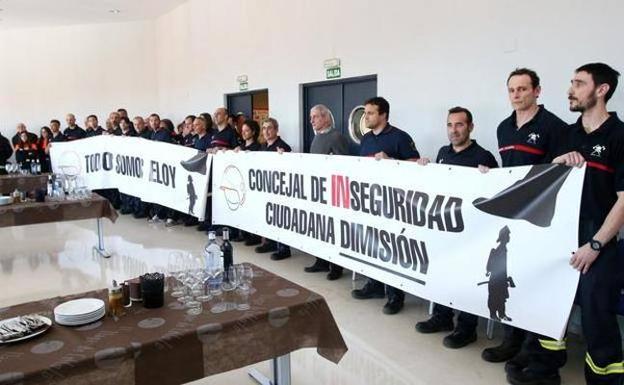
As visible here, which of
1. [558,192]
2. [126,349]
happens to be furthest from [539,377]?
[126,349]

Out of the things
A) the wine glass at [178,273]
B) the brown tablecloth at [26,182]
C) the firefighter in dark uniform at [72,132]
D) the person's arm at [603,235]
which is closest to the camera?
the wine glass at [178,273]

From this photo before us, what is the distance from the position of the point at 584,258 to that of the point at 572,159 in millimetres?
458

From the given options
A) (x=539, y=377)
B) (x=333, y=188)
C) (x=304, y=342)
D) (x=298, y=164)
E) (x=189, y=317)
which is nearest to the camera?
(x=189, y=317)

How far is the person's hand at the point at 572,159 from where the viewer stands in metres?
2.28

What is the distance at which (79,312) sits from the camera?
177 centimetres

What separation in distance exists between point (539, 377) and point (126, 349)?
203 cm

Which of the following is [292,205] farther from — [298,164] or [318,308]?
[318,308]

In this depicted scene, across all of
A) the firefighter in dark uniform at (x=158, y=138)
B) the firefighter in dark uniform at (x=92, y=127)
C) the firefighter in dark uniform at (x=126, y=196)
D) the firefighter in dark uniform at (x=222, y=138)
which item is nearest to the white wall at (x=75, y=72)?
the firefighter in dark uniform at (x=92, y=127)

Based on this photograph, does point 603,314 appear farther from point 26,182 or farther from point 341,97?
point 26,182

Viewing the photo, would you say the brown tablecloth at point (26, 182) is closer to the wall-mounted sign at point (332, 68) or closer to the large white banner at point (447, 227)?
the large white banner at point (447, 227)

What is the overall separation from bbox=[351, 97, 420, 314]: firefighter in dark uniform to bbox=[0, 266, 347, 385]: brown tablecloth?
1.49m

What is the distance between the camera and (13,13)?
862 centimetres

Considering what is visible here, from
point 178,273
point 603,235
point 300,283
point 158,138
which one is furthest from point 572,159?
point 158,138

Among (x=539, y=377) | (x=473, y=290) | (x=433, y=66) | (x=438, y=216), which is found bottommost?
(x=539, y=377)
